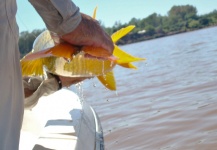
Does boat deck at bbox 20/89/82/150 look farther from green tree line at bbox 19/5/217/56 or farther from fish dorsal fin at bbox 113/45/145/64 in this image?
green tree line at bbox 19/5/217/56

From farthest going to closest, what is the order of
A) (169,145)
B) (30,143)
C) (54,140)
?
(169,145) < (30,143) < (54,140)

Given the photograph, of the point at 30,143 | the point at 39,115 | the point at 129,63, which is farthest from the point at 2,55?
the point at 39,115

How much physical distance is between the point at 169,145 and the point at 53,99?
3.27ft

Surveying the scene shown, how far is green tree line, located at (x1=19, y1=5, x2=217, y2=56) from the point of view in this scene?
178ft

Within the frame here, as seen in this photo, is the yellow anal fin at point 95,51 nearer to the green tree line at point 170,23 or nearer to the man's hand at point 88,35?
the man's hand at point 88,35

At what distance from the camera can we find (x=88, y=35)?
49.2 inches

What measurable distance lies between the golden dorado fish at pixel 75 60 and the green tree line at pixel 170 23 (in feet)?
149

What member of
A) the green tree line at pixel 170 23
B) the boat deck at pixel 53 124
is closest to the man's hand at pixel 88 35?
the boat deck at pixel 53 124

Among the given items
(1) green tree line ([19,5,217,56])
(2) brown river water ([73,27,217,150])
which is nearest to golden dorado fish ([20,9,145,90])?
(2) brown river water ([73,27,217,150])

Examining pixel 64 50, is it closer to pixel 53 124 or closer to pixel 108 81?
pixel 108 81

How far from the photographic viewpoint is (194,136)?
277 centimetres

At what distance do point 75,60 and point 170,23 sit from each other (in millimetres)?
65039

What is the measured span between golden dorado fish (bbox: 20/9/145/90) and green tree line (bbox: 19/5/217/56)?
149ft

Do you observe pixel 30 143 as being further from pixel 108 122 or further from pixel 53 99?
pixel 108 122
